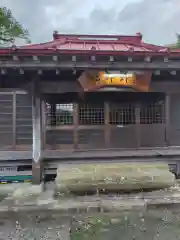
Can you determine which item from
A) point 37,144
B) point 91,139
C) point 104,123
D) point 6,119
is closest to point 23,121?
point 6,119

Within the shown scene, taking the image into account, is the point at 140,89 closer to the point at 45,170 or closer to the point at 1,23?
the point at 45,170

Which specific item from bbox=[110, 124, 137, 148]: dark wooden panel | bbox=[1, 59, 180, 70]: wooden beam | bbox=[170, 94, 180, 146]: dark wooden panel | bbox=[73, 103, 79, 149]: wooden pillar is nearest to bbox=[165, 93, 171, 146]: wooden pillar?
bbox=[170, 94, 180, 146]: dark wooden panel

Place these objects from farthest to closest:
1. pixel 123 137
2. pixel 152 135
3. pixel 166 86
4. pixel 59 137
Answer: pixel 152 135 → pixel 123 137 → pixel 59 137 → pixel 166 86

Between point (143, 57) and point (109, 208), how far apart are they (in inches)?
141

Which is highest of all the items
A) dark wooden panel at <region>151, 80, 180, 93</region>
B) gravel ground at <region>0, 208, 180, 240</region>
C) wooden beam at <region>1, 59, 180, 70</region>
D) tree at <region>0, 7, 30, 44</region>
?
tree at <region>0, 7, 30, 44</region>

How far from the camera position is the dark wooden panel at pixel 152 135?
326 inches

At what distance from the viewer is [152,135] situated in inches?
330

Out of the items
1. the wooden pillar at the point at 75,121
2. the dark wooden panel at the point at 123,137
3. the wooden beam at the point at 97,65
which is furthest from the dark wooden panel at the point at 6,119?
the dark wooden panel at the point at 123,137

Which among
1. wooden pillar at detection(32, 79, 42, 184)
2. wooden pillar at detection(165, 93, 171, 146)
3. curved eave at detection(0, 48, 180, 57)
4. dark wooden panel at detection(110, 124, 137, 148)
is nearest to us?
curved eave at detection(0, 48, 180, 57)

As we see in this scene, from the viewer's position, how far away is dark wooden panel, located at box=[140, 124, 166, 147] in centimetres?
828

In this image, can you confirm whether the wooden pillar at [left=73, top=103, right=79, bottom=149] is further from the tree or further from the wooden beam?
the tree

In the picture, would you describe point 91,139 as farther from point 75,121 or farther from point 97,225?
point 97,225

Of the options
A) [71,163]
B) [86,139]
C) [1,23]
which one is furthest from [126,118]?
[1,23]

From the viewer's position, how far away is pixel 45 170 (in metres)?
7.68
